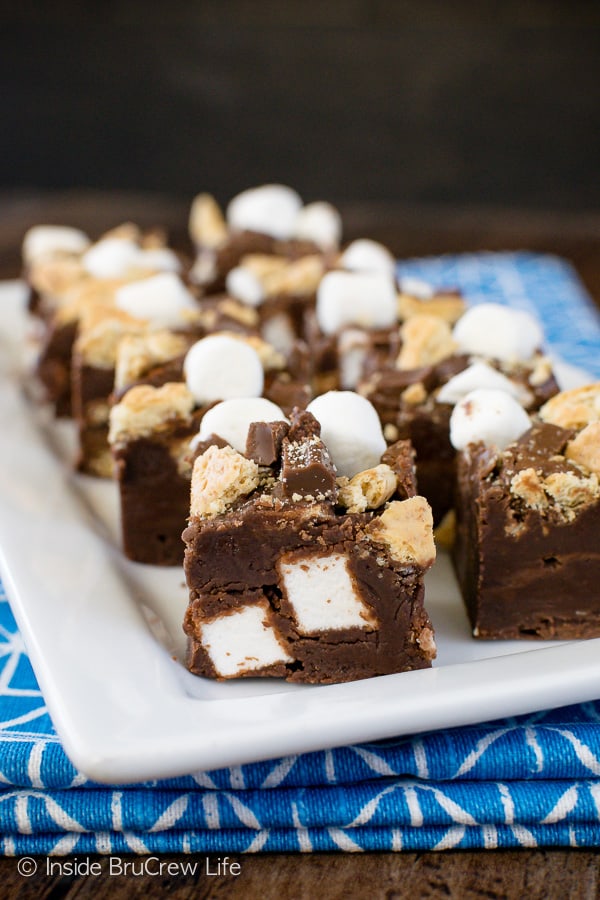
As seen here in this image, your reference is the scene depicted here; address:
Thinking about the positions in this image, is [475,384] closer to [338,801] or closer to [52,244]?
[338,801]

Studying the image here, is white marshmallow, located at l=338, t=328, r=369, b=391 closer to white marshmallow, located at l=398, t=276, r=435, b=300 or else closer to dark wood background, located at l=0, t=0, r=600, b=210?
white marshmallow, located at l=398, t=276, r=435, b=300

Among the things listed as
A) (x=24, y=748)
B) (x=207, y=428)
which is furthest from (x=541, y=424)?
(x=24, y=748)

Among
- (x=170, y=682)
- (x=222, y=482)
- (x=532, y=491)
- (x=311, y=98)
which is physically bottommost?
(x=170, y=682)

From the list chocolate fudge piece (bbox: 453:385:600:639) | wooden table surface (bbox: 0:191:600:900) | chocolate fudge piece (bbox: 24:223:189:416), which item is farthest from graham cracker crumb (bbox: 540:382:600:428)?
chocolate fudge piece (bbox: 24:223:189:416)

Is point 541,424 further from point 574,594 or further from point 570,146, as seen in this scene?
point 570,146

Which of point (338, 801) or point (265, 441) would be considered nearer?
point (338, 801)

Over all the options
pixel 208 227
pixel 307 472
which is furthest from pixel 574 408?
pixel 208 227
